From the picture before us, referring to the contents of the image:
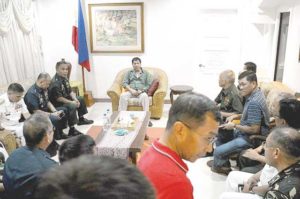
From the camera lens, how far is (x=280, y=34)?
4809 mm

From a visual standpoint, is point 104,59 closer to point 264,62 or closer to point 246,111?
point 264,62

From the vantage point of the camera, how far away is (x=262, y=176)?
2.30m

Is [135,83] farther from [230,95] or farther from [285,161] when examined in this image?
[285,161]

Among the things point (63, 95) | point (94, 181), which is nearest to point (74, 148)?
point (94, 181)

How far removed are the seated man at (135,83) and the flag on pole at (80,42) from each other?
0.99m

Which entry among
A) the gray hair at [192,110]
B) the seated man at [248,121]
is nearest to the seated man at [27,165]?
the gray hair at [192,110]

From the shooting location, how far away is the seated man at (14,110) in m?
3.69

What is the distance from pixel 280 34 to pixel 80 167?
199 inches

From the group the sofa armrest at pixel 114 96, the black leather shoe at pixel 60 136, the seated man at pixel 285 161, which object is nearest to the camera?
the seated man at pixel 285 161

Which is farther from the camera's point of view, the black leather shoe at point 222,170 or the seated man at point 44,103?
the seated man at point 44,103

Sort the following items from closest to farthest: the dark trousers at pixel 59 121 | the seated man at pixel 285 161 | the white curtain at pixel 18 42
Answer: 1. the seated man at pixel 285 161
2. the dark trousers at pixel 59 121
3. the white curtain at pixel 18 42

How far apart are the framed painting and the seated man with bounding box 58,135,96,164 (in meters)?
4.12

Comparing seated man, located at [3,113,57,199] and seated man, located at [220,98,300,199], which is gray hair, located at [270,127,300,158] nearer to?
seated man, located at [220,98,300,199]

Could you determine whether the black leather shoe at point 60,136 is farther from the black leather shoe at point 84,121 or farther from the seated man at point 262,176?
the seated man at point 262,176
